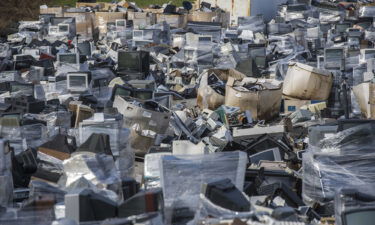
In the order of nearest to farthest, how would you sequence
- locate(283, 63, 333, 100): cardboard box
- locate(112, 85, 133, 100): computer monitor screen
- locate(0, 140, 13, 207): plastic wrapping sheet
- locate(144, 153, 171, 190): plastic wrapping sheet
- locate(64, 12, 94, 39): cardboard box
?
locate(144, 153, 171, 190): plastic wrapping sheet → locate(0, 140, 13, 207): plastic wrapping sheet → locate(112, 85, 133, 100): computer monitor screen → locate(283, 63, 333, 100): cardboard box → locate(64, 12, 94, 39): cardboard box

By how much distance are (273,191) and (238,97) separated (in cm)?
808

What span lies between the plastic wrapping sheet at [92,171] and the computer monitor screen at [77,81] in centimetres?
805

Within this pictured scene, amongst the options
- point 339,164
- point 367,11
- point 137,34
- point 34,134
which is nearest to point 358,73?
point 34,134

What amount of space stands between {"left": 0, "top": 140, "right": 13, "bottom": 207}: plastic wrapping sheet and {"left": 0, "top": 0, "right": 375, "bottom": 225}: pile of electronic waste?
0.7 inches

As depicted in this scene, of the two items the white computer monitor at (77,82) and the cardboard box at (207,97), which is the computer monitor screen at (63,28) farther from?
the white computer monitor at (77,82)

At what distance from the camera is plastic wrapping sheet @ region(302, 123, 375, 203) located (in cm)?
912

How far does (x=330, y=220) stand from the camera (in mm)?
7758

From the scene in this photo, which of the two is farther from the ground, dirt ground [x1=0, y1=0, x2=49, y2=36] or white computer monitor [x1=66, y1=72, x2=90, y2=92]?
white computer monitor [x1=66, y1=72, x2=90, y2=92]

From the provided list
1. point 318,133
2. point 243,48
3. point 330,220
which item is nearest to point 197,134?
point 318,133

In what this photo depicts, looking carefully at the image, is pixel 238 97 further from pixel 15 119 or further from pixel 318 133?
pixel 318 133

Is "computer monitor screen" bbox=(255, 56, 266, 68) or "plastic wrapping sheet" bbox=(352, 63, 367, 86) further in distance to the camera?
"computer monitor screen" bbox=(255, 56, 266, 68)

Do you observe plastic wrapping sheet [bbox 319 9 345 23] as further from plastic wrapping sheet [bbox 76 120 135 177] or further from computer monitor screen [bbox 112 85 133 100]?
plastic wrapping sheet [bbox 76 120 135 177]

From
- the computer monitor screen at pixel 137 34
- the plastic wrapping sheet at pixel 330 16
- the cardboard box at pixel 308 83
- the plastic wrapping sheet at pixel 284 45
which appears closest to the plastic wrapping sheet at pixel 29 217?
the cardboard box at pixel 308 83

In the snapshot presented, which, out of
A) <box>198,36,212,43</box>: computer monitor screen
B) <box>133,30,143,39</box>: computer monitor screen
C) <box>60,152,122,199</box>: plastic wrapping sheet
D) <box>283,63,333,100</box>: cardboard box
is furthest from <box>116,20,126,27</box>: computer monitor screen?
<box>60,152,122,199</box>: plastic wrapping sheet
